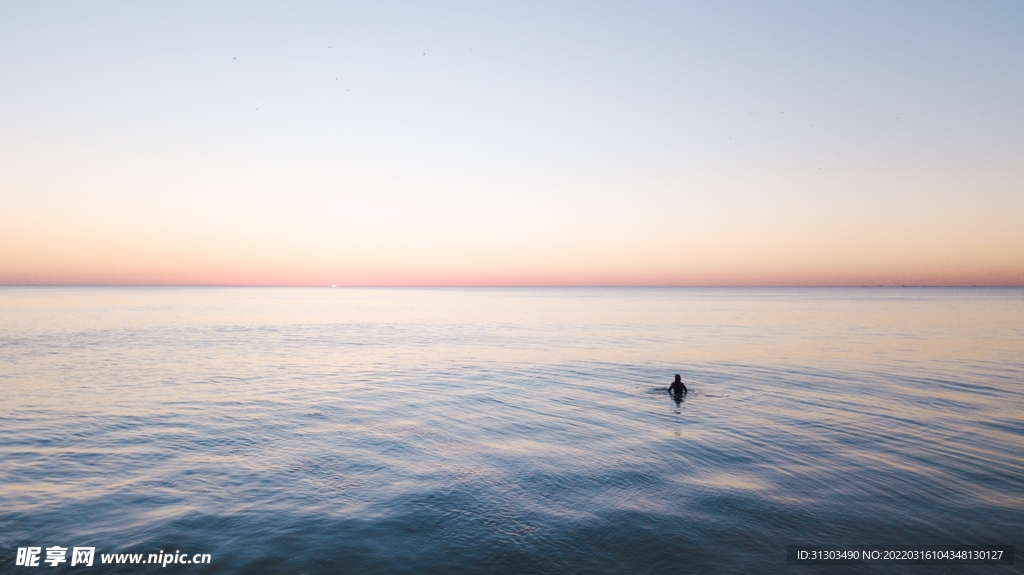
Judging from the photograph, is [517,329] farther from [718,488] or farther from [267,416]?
[718,488]

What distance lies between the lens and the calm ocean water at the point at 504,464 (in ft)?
50.5

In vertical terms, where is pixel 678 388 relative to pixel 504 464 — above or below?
above

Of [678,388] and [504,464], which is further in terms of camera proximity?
[678,388]

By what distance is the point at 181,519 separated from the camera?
54.9 ft

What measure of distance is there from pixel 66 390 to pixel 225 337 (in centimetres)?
4702

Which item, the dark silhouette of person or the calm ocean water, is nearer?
the calm ocean water

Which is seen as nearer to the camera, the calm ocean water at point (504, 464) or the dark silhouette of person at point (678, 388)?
the calm ocean water at point (504, 464)

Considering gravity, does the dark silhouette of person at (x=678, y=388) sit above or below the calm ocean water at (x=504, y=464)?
above

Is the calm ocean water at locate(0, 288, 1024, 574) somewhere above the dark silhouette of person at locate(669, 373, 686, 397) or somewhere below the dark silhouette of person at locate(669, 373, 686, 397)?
below

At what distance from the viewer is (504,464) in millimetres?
22734

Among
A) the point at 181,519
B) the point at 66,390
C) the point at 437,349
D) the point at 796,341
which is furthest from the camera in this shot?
the point at 796,341

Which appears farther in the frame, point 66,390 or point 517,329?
point 517,329

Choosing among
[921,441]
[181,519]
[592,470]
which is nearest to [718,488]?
[592,470]

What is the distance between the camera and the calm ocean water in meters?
15.4
